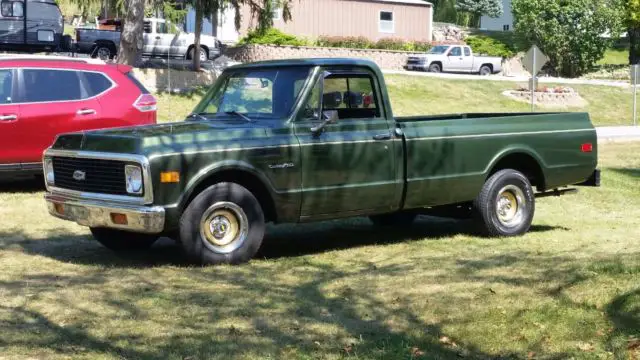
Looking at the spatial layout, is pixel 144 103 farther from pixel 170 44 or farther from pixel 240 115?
pixel 170 44

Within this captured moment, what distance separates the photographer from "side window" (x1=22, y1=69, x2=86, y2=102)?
41.7ft

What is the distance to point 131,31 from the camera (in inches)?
1035

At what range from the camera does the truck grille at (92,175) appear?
796 cm

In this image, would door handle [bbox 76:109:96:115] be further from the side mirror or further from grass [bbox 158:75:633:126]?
grass [bbox 158:75:633:126]

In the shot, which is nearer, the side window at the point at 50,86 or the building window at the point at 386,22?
the side window at the point at 50,86

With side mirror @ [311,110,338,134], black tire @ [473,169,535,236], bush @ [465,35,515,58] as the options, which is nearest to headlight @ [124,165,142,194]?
side mirror @ [311,110,338,134]

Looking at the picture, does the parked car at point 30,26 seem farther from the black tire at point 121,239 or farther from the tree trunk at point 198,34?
the black tire at point 121,239

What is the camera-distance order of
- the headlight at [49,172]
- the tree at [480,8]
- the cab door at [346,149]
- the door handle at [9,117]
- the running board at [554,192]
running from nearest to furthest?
the cab door at [346,149]
the headlight at [49,172]
the running board at [554,192]
the door handle at [9,117]
the tree at [480,8]

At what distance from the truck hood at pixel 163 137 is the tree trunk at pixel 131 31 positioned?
18.0 meters

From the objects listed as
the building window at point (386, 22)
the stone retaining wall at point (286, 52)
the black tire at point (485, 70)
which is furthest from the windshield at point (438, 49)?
the building window at point (386, 22)

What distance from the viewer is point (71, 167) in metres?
8.41

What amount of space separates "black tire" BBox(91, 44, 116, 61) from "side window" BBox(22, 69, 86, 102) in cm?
2284

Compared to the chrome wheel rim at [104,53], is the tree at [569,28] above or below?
above

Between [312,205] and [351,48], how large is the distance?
120 feet
